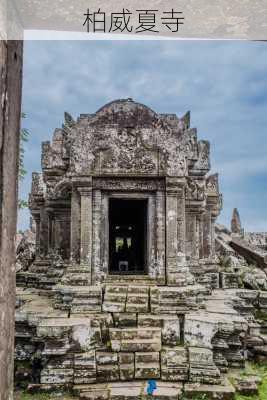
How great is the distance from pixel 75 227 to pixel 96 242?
0.55 meters

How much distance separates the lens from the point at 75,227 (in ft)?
25.5

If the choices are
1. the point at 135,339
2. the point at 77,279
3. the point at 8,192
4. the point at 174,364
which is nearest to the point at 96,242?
the point at 77,279

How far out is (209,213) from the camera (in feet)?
39.1

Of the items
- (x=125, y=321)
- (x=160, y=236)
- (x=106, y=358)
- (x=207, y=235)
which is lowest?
(x=106, y=358)

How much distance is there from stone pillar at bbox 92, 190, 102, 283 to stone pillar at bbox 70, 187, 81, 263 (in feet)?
1.09

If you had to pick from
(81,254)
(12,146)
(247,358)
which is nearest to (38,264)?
(81,254)

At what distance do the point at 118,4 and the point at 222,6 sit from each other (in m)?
0.63

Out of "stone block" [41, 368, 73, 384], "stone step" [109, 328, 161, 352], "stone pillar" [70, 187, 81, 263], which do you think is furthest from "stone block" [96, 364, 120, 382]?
"stone pillar" [70, 187, 81, 263]

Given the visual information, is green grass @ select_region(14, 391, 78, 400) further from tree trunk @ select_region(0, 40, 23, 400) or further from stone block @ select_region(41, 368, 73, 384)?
tree trunk @ select_region(0, 40, 23, 400)

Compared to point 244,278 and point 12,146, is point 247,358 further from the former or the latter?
point 12,146

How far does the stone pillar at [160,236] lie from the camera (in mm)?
7617

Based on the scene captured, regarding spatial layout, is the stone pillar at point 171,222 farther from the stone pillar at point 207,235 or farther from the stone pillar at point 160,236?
the stone pillar at point 207,235

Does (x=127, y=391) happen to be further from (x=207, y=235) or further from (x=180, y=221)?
(x=207, y=235)

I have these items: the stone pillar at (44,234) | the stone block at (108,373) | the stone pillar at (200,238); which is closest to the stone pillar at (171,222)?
the stone block at (108,373)
